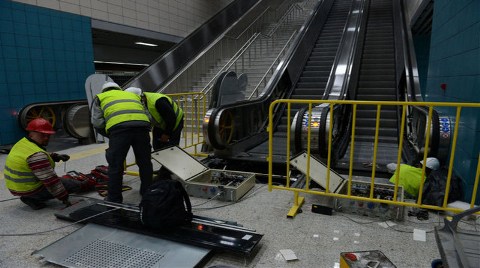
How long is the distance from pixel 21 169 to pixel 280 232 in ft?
8.87

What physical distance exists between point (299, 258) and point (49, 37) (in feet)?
24.0

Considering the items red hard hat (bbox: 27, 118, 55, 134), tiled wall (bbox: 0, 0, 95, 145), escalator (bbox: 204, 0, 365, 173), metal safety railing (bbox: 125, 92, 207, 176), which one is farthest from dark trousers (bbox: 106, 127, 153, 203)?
tiled wall (bbox: 0, 0, 95, 145)

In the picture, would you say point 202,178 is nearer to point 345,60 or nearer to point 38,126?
point 38,126

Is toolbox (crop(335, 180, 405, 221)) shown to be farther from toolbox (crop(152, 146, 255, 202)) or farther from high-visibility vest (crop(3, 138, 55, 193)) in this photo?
high-visibility vest (crop(3, 138, 55, 193))

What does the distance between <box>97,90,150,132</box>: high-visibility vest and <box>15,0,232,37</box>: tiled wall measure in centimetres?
494

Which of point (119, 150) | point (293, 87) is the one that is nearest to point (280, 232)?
point (119, 150)

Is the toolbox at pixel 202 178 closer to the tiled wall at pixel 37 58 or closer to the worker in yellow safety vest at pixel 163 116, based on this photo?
the worker in yellow safety vest at pixel 163 116

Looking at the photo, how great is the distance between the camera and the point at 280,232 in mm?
2867

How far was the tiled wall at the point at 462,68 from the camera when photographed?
3.30 metres

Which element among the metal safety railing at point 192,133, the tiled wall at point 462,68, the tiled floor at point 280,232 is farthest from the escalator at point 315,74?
the tiled wall at point 462,68

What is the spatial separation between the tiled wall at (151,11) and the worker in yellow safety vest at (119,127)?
4.96 m

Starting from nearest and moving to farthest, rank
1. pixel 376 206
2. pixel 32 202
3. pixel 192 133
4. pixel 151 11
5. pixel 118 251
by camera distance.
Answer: pixel 118 251 → pixel 376 206 → pixel 32 202 → pixel 192 133 → pixel 151 11

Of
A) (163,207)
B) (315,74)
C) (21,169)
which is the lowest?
(163,207)

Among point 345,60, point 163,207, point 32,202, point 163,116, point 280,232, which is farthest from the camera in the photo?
point 345,60
